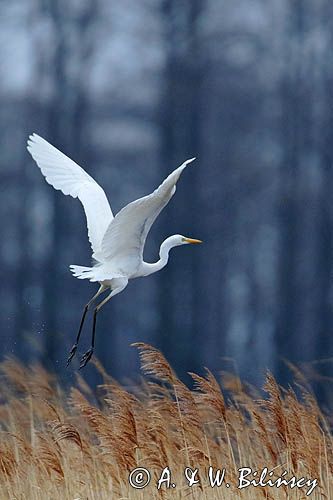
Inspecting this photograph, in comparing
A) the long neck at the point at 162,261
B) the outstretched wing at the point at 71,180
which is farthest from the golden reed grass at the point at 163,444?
the outstretched wing at the point at 71,180

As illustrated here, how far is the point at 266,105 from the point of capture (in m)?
4.98

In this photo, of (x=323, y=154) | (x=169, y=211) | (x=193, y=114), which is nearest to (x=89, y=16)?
(x=193, y=114)

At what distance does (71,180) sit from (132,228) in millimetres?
490

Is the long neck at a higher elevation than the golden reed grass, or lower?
higher

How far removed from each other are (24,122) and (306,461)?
10.5 feet

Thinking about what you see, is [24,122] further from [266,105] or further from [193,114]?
[266,105]

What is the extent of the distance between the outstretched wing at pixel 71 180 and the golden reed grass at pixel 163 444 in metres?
0.49

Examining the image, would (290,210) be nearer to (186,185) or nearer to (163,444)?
(186,185)

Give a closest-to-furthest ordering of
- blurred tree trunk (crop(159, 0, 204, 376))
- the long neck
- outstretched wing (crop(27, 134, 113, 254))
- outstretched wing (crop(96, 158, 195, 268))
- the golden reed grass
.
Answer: the golden reed grass → outstretched wing (crop(96, 158, 195, 268)) → the long neck → outstretched wing (crop(27, 134, 113, 254)) → blurred tree trunk (crop(159, 0, 204, 376))

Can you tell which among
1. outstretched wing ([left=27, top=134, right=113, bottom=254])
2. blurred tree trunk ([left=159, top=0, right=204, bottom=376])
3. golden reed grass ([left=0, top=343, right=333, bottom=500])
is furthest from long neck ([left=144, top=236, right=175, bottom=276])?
blurred tree trunk ([left=159, top=0, right=204, bottom=376])

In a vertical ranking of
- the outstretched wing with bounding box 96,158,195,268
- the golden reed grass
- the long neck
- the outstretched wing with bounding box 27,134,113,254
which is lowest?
the golden reed grass

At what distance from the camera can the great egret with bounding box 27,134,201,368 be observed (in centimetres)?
219

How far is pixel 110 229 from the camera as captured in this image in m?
2.33

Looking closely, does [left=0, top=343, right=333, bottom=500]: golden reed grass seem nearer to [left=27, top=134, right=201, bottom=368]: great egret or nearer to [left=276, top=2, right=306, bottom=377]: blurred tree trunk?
[left=27, top=134, right=201, bottom=368]: great egret
